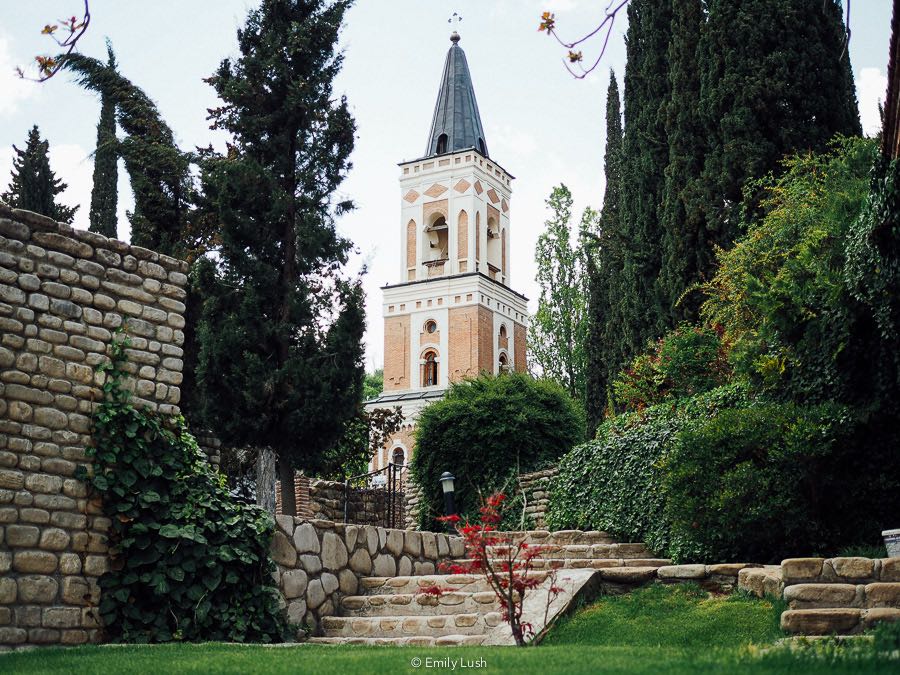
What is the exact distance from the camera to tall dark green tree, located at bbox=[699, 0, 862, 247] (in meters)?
15.2

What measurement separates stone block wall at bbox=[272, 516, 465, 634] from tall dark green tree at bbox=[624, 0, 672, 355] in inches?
341

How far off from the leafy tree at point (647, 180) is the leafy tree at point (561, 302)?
59.4ft

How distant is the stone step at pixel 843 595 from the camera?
22.9 feet

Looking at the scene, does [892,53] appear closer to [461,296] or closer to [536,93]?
[536,93]

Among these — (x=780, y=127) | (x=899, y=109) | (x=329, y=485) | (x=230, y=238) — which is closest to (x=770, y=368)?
(x=899, y=109)

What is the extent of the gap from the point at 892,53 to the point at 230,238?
11139 millimetres

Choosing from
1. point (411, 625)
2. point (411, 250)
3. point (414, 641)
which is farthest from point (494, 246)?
point (414, 641)

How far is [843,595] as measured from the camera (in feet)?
23.3

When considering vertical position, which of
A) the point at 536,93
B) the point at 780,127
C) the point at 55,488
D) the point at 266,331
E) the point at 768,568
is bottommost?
the point at 768,568

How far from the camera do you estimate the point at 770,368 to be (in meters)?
10.3

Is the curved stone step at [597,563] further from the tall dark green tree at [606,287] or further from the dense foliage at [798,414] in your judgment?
the tall dark green tree at [606,287]

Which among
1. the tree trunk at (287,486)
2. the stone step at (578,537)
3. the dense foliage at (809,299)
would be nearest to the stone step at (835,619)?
the dense foliage at (809,299)

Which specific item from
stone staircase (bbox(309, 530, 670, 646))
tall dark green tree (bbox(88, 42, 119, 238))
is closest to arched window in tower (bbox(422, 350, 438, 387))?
tall dark green tree (bbox(88, 42, 119, 238))

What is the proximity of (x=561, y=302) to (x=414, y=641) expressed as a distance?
1284 inches
